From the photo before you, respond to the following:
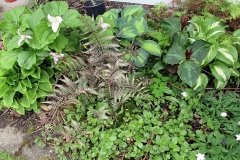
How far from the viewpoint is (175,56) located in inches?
100

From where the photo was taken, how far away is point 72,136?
7.86ft

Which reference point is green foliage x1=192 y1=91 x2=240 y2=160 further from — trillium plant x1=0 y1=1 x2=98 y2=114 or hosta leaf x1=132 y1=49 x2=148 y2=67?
trillium plant x1=0 y1=1 x2=98 y2=114

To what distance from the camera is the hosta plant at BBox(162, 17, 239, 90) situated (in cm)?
250

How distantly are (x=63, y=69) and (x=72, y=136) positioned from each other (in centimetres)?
62

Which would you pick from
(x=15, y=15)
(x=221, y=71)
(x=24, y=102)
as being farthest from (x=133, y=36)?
(x=24, y=102)

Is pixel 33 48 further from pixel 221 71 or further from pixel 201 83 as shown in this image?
pixel 221 71

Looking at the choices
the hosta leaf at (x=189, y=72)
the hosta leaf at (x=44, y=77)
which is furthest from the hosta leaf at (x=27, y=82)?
the hosta leaf at (x=189, y=72)

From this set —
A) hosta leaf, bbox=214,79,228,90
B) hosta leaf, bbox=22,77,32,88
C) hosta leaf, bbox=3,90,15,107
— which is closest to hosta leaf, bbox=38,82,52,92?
hosta leaf, bbox=22,77,32,88

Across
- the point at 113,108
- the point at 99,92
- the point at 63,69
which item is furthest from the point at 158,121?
the point at 63,69

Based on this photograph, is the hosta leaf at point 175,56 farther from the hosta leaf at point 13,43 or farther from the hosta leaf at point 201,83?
the hosta leaf at point 13,43

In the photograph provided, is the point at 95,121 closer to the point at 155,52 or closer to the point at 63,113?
the point at 63,113

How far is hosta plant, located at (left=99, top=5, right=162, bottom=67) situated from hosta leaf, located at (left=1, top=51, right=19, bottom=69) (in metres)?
0.88

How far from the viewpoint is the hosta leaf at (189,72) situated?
2.48m

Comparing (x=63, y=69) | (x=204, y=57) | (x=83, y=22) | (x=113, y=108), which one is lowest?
(x=113, y=108)
